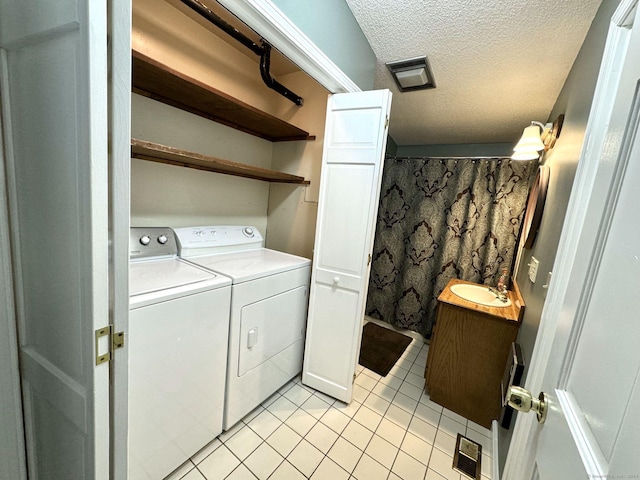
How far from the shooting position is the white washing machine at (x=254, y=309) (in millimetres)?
1460

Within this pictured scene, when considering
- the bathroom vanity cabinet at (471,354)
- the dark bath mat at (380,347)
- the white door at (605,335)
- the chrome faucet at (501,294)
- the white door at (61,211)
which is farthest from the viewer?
the dark bath mat at (380,347)

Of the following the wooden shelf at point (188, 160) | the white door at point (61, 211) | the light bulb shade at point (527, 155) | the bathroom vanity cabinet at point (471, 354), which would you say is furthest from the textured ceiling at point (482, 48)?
the bathroom vanity cabinet at point (471, 354)

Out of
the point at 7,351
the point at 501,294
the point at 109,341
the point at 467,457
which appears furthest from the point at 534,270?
the point at 7,351

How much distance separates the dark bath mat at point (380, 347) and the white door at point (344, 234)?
631mm

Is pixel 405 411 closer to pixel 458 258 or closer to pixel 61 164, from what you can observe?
pixel 458 258

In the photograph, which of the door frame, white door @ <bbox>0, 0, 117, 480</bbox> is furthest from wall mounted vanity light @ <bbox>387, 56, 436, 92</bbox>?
the door frame

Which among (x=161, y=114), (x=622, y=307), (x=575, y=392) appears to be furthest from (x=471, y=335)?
(x=161, y=114)

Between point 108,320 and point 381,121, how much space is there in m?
1.59

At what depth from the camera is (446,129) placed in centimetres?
279

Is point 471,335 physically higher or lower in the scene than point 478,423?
higher

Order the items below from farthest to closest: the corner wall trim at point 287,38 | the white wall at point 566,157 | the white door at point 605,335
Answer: the white wall at point 566,157, the corner wall trim at point 287,38, the white door at point 605,335

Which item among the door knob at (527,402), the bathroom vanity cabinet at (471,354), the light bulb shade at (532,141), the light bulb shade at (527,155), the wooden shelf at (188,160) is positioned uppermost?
the light bulb shade at (532,141)

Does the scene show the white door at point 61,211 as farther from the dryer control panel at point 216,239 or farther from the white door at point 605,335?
the white door at point 605,335

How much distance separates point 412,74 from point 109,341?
88.1 inches
